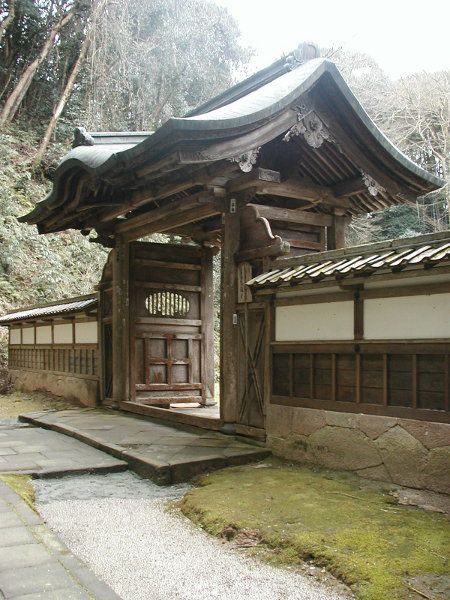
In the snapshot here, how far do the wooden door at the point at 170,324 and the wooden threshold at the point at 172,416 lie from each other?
0.34 metres

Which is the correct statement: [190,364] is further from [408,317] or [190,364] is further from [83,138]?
[408,317]

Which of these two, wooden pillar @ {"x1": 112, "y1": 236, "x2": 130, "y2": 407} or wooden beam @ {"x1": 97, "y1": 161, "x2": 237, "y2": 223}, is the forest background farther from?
wooden beam @ {"x1": 97, "y1": 161, "x2": 237, "y2": 223}

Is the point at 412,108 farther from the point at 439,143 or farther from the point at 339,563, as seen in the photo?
the point at 339,563

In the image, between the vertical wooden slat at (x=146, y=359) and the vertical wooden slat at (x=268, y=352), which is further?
the vertical wooden slat at (x=146, y=359)

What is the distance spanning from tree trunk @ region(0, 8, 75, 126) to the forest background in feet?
0.16

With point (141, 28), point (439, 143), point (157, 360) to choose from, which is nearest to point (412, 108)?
point (439, 143)

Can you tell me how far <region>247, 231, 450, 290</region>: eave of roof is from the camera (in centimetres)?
475

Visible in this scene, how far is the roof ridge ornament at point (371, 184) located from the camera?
25.7ft

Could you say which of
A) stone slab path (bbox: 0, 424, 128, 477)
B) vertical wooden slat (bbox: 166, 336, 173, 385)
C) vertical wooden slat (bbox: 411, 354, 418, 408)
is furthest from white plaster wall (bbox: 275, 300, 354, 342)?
vertical wooden slat (bbox: 166, 336, 173, 385)

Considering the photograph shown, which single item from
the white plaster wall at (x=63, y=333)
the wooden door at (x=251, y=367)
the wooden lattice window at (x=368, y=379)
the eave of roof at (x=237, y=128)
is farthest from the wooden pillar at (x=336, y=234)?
the white plaster wall at (x=63, y=333)

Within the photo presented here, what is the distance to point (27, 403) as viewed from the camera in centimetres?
1358

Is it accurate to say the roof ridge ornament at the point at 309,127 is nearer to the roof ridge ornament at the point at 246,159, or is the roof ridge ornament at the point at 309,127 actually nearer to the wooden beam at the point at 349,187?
the roof ridge ornament at the point at 246,159

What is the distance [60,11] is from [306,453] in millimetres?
22601

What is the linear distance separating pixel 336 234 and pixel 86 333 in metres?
6.26
